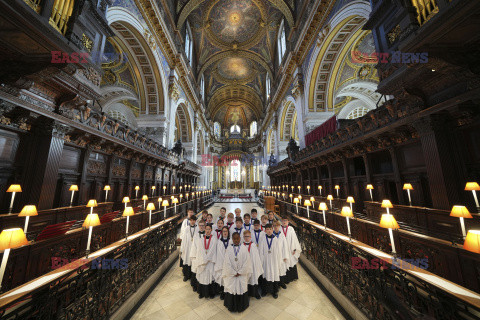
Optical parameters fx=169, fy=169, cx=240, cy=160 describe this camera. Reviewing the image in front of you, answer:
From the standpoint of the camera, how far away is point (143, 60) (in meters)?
10.4

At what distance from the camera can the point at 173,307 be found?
3.10 m

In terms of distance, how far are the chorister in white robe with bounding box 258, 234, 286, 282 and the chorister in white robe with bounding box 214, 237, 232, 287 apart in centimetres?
85

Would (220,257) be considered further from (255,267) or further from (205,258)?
(255,267)

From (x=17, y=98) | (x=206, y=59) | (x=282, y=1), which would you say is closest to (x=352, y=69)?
(x=282, y=1)

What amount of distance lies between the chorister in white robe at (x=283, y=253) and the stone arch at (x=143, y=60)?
1056 centimetres

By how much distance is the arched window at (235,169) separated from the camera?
1299 inches

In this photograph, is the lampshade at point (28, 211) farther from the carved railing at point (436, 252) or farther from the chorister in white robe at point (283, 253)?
the carved railing at point (436, 252)

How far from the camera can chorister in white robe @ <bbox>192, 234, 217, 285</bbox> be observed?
3346mm

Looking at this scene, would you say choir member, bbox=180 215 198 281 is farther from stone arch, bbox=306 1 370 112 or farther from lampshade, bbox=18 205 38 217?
stone arch, bbox=306 1 370 112

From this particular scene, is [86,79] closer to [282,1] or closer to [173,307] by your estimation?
[173,307]

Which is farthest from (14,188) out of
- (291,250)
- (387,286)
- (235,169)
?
(235,169)

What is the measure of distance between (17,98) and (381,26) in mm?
8872

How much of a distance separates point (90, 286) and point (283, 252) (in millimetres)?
3377

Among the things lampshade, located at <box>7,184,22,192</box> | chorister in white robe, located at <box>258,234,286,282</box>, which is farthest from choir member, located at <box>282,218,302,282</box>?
lampshade, located at <box>7,184,22,192</box>
